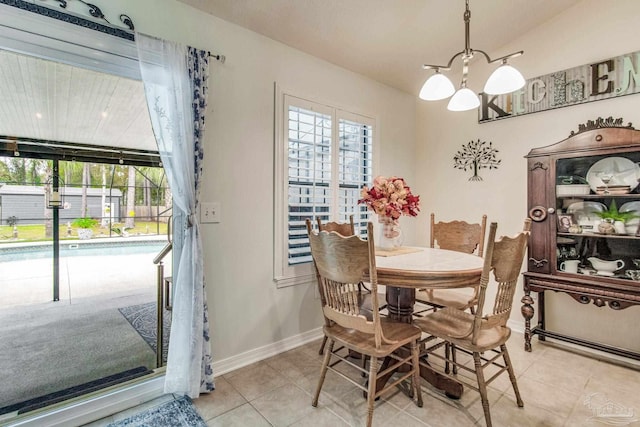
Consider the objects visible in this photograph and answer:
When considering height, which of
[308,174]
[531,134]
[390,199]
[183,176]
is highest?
[531,134]

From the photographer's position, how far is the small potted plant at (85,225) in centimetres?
204

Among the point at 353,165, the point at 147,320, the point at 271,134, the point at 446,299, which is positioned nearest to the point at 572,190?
the point at 446,299

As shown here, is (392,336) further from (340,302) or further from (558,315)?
(558,315)

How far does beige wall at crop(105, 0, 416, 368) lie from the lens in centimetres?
219

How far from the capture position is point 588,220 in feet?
8.23

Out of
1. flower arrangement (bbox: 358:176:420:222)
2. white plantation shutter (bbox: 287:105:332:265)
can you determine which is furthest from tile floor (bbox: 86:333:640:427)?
flower arrangement (bbox: 358:176:420:222)

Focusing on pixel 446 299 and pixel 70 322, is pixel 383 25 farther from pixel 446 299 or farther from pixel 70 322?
pixel 70 322

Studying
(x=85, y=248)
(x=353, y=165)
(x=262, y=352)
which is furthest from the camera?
(x=353, y=165)

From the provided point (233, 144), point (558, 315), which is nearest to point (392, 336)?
point (233, 144)

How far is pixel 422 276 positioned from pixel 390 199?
0.70m

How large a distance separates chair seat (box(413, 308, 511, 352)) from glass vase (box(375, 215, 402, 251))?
1.91 feet

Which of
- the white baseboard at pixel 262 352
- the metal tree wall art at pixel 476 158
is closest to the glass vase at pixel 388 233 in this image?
the white baseboard at pixel 262 352

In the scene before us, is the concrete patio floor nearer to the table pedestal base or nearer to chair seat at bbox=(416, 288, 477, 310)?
the table pedestal base

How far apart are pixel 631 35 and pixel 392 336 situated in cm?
292
